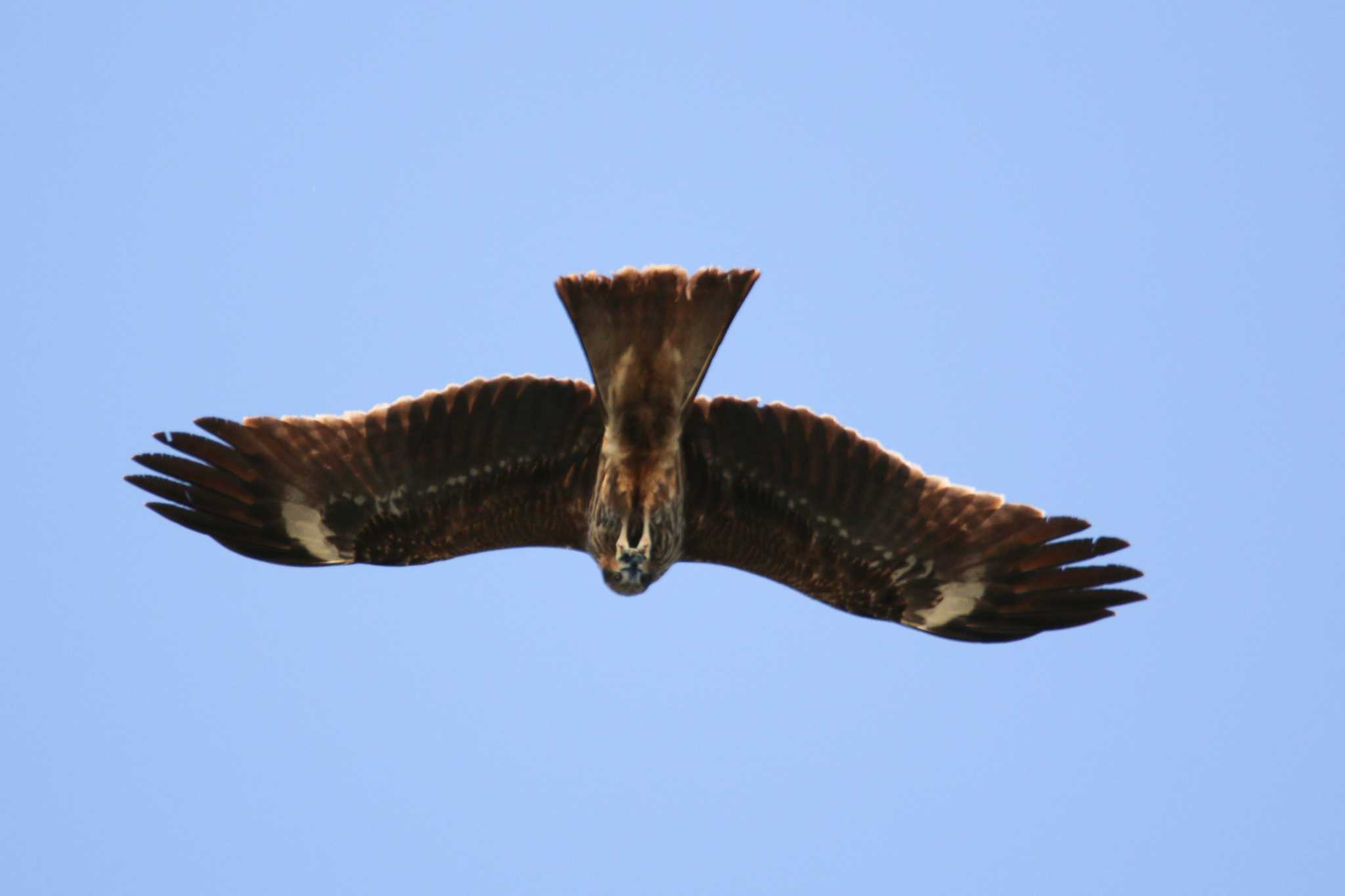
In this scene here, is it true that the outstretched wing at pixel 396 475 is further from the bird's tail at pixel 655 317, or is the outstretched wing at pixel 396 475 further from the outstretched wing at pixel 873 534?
the outstretched wing at pixel 873 534

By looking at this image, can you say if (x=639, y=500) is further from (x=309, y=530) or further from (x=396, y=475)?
(x=309, y=530)

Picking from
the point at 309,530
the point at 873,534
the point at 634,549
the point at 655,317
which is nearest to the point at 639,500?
the point at 634,549

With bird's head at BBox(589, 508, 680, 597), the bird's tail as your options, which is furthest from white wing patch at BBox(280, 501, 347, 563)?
the bird's tail

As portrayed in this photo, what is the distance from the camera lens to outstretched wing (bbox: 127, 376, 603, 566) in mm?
7828

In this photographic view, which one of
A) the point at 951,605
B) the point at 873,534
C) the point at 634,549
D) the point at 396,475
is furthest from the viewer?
the point at 951,605

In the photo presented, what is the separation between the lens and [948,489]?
8.02 m

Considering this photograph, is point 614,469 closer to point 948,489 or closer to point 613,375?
point 613,375

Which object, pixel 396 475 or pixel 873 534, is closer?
pixel 396 475

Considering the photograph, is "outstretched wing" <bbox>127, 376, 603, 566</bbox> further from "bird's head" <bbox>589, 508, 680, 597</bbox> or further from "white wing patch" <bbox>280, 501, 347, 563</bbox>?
"bird's head" <bbox>589, 508, 680, 597</bbox>

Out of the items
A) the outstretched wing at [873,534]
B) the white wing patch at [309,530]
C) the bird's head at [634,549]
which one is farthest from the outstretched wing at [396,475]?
the outstretched wing at [873,534]

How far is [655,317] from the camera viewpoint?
748cm

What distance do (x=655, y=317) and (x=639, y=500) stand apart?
919 mm

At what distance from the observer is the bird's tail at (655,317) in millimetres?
7395

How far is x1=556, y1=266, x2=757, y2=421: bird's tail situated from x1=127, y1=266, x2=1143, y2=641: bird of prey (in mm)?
46
